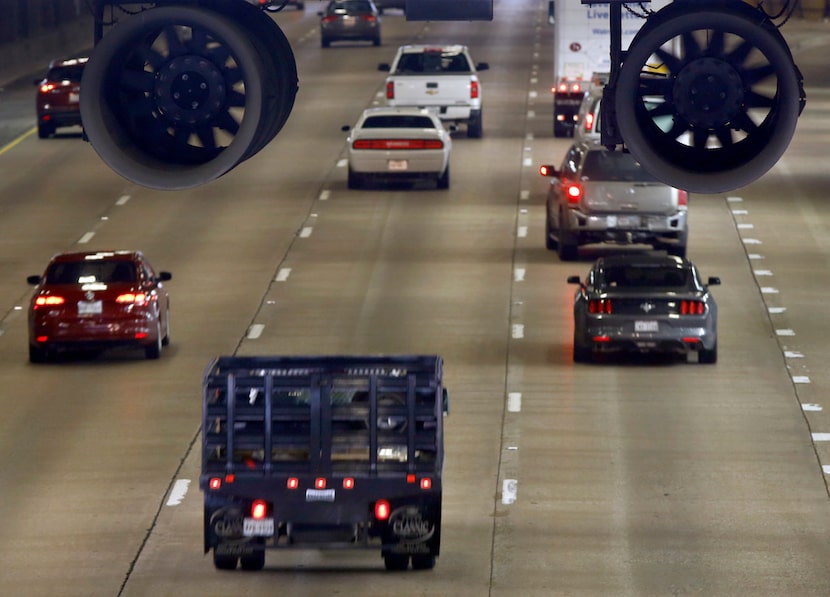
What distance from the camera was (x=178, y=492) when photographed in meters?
21.9

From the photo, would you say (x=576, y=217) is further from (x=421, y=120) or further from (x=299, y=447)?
(x=299, y=447)

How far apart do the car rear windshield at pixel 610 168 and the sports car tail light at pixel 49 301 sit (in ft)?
34.0

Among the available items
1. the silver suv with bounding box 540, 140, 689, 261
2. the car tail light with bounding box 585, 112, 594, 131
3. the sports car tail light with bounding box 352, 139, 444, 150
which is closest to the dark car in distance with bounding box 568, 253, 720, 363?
the silver suv with bounding box 540, 140, 689, 261

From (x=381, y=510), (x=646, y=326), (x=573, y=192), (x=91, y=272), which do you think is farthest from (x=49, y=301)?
(x=381, y=510)

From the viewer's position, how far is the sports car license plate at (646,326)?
2888 centimetres

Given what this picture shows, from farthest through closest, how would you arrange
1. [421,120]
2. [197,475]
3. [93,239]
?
[421,120] < [93,239] < [197,475]

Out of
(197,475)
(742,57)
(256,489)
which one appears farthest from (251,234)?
(742,57)

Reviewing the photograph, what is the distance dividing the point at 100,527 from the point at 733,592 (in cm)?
619

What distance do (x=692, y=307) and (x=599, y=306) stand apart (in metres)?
1.25

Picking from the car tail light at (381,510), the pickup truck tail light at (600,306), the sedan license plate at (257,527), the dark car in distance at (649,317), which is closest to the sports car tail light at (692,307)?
the dark car in distance at (649,317)

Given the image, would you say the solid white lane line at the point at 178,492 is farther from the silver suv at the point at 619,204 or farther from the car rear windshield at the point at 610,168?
the car rear windshield at the point at 610,168

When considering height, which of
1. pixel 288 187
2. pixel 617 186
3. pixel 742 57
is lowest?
pixel 288 187

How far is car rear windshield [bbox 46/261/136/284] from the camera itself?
29.9m

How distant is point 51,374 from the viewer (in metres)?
29.1
